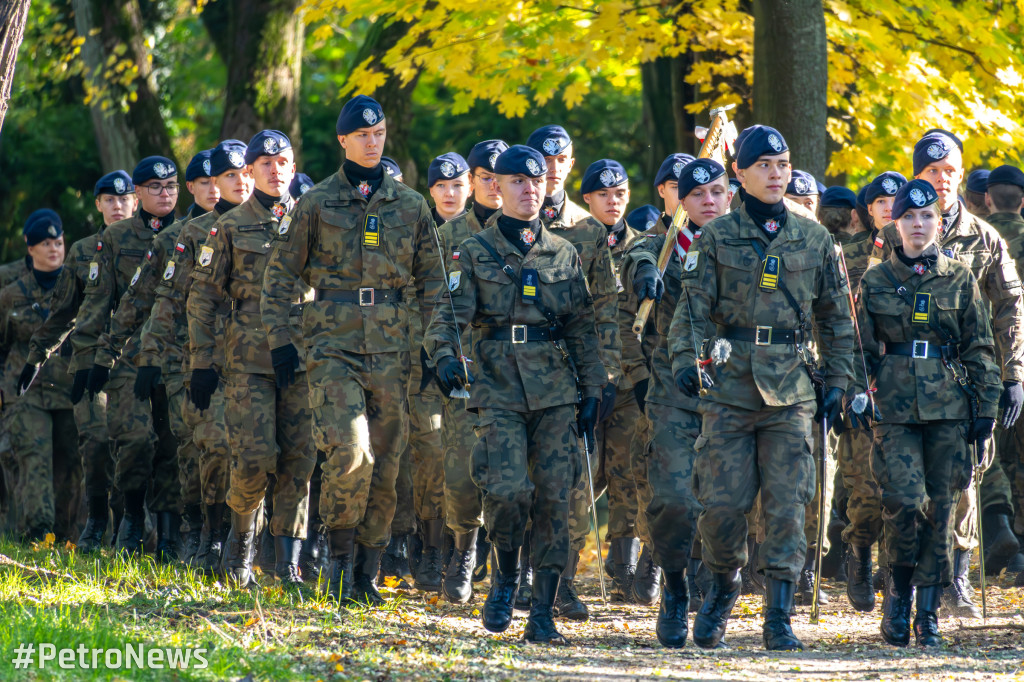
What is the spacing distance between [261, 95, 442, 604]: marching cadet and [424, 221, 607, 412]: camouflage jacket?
330 millimetres

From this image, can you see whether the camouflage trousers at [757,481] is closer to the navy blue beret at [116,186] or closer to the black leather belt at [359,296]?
the black leather belt at [359,296]

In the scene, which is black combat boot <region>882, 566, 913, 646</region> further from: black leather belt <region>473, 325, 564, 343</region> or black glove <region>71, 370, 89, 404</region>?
black glove <region>71, 370, 89, 404</region>

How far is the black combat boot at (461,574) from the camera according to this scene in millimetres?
9023

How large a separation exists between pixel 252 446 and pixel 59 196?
1112 centimetres

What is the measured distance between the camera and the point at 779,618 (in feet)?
23.8

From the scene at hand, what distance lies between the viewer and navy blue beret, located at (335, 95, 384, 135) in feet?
26.5

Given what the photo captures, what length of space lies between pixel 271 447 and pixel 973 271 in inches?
176

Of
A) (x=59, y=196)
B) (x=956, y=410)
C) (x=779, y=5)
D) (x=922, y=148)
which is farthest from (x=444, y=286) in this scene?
(x=59, y=196)

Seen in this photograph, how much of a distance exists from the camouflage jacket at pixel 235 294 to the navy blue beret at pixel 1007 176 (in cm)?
523

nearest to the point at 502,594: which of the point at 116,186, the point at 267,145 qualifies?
the point at 267,145

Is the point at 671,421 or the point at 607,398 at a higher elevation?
the point at 607,398

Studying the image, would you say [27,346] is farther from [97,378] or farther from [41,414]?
[97,378]

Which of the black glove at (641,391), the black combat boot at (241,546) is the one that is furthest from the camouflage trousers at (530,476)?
the black combat boot at (241,546)

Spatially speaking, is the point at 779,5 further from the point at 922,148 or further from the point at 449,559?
the point at 449,559
